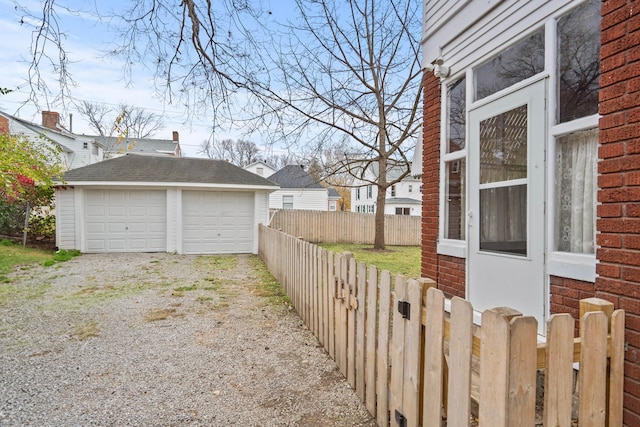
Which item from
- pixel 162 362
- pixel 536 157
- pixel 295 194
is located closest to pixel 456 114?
pixel 536 157

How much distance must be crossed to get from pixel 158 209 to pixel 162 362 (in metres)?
9.95

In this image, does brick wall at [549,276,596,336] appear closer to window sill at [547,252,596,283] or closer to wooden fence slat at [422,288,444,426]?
window sill at [547,252,596,283]

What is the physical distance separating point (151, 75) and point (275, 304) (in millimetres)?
3653

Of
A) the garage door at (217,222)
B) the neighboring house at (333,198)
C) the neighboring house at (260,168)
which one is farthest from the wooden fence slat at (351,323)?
the neighboring house at (333,198)

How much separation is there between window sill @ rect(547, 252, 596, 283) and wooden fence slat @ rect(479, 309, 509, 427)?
145 cm

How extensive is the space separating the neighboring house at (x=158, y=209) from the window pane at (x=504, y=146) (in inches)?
402

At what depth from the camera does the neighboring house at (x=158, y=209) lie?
39.9 ft

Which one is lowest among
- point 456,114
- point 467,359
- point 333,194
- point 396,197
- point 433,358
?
point 433,358

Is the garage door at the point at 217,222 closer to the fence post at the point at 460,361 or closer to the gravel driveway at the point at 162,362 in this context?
the gravel driveway at the point at 162,362

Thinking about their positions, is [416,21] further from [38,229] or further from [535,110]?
[38,229]

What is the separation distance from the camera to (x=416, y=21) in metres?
11.5

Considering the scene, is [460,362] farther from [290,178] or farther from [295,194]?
[290,178]

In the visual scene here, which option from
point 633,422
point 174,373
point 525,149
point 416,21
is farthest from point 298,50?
point 633,422

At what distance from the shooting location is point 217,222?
13.1m
